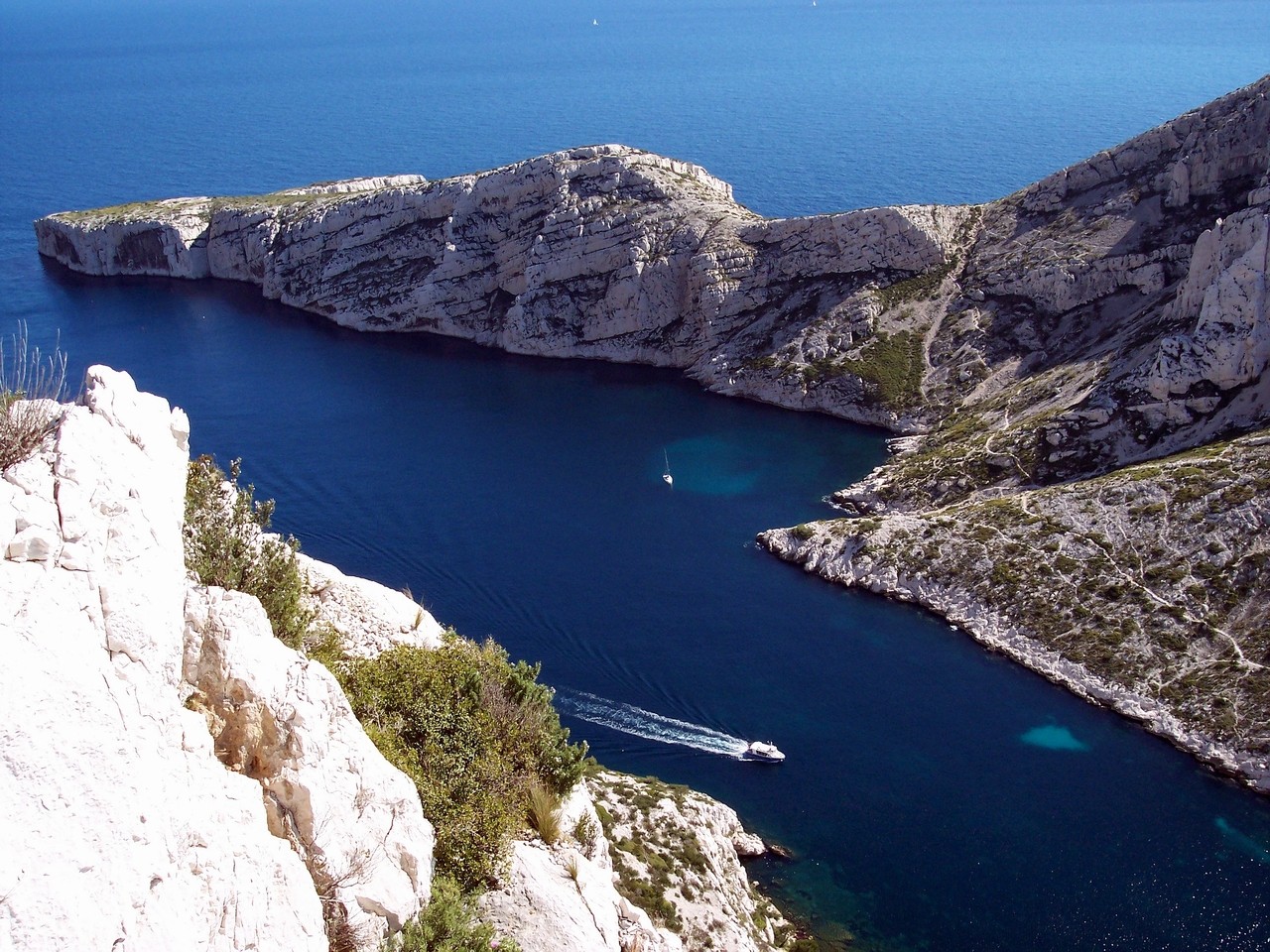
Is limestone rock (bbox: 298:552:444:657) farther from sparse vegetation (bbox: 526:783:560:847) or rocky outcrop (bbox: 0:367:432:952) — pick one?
rocky outcrop (bbox: 0:367:432:952)

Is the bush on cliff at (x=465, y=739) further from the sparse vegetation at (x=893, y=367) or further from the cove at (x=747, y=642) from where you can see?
the sparse vegetation at (x=893, y=367)

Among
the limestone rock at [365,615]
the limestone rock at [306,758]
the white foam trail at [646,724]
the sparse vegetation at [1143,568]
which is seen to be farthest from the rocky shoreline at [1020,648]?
the limestone rock at [306,758]

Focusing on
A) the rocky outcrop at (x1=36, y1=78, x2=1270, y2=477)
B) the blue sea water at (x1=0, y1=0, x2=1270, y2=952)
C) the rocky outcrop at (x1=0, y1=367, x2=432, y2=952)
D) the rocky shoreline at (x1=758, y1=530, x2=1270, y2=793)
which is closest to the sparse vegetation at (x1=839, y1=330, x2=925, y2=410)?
the rocky outcrop at (x1=36, y1=78, x2=1270, y2=477)

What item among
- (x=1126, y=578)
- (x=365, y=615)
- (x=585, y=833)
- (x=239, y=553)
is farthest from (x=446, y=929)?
(x=1126, y=578)

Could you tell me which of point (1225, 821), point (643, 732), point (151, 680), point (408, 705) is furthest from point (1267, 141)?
point (151, 680)

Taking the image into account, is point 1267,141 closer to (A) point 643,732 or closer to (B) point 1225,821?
(B) point 1225,821
